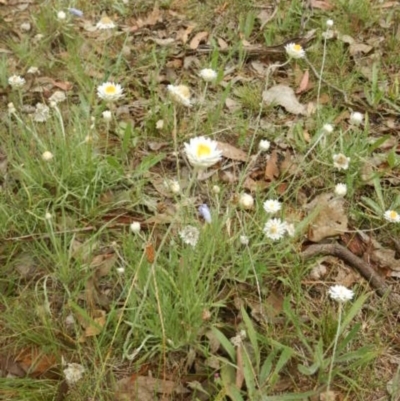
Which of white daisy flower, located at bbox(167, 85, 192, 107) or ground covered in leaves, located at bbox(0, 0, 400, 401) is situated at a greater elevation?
white daisy flower, located at bbox(167, 85, 192, 107)

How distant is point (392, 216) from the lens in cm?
175

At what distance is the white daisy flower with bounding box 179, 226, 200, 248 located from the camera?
143cm

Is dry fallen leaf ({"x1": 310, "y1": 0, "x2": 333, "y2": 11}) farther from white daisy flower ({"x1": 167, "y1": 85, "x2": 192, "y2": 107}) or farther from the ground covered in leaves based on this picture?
white daisy flower ({"x1": 167, "y1": 85, "x2": 192, "y2": 107})

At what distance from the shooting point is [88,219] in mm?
1745

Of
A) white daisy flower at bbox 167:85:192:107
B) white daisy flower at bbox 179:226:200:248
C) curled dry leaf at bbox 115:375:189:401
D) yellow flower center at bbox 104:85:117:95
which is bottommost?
curled dry leaf at bbox 115:375:189:401

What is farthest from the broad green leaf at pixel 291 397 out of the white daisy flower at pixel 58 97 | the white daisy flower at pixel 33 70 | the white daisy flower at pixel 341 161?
the white daisy flower at pixel 33 70

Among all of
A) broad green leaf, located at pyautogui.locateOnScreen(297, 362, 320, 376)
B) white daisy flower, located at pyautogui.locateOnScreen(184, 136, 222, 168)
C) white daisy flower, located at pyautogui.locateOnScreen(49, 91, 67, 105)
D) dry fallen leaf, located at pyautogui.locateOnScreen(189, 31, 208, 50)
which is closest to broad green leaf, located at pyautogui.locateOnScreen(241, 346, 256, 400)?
broad green leaf, located at pyautogui.locateOnScreen(297, 362, 320, 376)

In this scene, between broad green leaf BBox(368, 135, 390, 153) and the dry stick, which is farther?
broad green leaf BBox(368, 135, 390, 153)

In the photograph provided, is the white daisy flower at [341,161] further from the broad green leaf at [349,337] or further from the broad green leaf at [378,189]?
the broad green leaf at [349,337]

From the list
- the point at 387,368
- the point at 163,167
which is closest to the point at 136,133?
the point at 163,167

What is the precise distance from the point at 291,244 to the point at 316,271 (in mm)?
144

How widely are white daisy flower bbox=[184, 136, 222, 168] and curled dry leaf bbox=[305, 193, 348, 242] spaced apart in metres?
0.57

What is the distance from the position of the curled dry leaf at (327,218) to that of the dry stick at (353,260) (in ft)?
0.15

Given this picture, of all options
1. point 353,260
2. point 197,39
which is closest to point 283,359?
point 353,260
